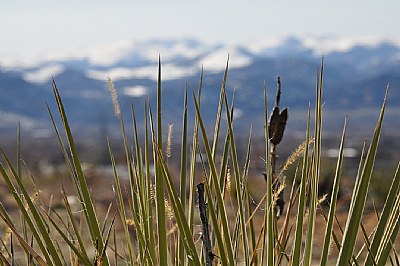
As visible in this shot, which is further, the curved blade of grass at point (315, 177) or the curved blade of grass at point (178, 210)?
the curved blade of grass at point (315, 177)

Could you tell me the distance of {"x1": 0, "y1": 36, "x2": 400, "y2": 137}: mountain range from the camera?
98375 millimetres

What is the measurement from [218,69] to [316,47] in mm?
53994

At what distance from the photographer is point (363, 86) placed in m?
113

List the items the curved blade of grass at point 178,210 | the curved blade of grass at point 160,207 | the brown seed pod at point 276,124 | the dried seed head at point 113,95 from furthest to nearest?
1. the brown seed pod at point 276,124
2. the dried seed head at point 113,95
3. the curved blade of grass at point 160,207
4. the curved blade of grass at point 178,210

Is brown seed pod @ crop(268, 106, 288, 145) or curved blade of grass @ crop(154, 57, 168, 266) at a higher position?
brown seed pod @ crop(268, 106, 288, 145)

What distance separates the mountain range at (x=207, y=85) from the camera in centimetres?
9838

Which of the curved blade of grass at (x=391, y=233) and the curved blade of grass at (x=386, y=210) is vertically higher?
the curved blade of grass at (x=386, y=210)

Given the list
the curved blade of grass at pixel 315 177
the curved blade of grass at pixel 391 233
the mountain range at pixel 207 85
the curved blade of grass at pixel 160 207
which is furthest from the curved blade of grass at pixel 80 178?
the mountain range at pixel 207 85

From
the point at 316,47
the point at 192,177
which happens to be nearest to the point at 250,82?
Answer: the point at 316,47

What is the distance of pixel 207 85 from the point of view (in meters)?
124

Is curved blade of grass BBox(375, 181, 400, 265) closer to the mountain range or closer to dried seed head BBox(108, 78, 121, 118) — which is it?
dried seed head BBox(108, 78, 121, 118)

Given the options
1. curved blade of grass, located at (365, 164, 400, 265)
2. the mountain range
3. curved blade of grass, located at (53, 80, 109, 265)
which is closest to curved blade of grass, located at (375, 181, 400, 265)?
curved blade of grass, located at (365, 164, 400, 265)

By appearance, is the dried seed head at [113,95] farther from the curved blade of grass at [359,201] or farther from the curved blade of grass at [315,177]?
the curved blade of grass at [359,201]

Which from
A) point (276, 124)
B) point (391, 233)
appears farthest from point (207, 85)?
point (391, 233)
